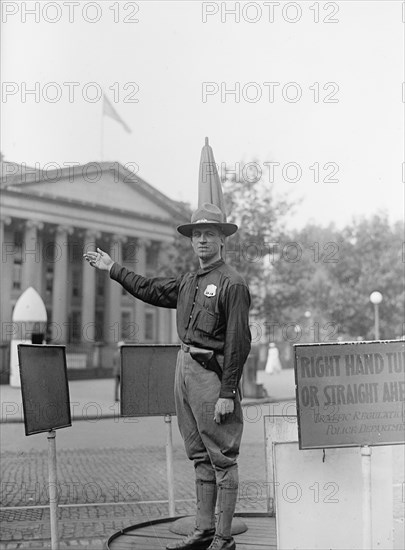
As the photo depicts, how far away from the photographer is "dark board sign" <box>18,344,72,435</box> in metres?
4.70

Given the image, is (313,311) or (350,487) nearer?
(350,487)

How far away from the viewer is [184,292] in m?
5.04

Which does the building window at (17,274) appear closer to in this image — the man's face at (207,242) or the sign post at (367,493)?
the man's face at (207,242)

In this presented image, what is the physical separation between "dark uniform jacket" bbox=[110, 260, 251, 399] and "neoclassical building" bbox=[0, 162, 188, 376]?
18.7m

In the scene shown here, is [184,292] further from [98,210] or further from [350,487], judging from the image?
[98,210]

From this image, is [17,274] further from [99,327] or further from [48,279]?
[99,327]

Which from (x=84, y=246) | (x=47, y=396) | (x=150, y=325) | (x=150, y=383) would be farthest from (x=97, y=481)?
(x=150, y=325)

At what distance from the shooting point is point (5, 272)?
27719 millimetres

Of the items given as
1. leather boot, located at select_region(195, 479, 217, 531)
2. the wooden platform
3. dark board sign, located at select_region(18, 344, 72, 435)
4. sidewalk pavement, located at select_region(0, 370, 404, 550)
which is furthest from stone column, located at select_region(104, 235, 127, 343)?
leather boot, located at select_region(195, 479, 217, 531)

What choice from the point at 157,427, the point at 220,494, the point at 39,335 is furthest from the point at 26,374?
the point at 39,335

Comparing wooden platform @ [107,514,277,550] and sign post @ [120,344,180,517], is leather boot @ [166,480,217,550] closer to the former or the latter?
wooden platform @ [107,514,277,550]

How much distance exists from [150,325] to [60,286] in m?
6.70

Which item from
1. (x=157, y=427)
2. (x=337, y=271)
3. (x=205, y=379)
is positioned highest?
(x=337, y=271)

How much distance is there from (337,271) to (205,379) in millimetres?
36600
